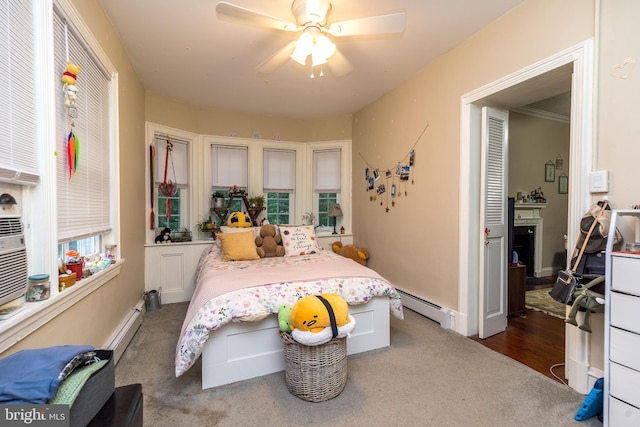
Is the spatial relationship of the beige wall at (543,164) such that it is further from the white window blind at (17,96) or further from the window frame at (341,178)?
the white window blind at (17,96)

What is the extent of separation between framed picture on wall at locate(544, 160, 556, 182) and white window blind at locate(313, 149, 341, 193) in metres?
3.41

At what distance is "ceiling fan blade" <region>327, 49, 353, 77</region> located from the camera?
269 centimetres

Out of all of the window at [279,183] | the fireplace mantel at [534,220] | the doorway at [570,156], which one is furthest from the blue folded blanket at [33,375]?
the fireplace mantel at [534,220]

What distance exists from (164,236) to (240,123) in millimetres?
1915

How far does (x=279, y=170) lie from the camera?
448 cm

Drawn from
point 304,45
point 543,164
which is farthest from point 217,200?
point 543,164

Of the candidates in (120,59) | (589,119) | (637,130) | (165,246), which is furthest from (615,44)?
(165,246)

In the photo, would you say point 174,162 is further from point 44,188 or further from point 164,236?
point 44,188

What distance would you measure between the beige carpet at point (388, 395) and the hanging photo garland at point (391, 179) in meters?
1.76

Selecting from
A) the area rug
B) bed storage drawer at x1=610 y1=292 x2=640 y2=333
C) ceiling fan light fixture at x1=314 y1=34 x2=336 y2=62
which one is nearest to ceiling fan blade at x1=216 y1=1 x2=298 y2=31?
ceiling fan light fixture at x1=314 y1=34 x2=336 y2=62

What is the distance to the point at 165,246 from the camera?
11.6 feet

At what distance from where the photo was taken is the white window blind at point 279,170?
14.5 ft

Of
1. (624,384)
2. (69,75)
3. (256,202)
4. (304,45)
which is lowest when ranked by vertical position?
(624,384)

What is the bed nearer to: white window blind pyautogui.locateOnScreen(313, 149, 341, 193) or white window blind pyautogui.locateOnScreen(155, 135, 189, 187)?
white window blind pyautogui.locateOnScreen(155, 135, 189, 187)
